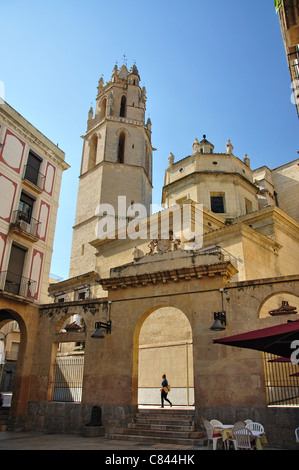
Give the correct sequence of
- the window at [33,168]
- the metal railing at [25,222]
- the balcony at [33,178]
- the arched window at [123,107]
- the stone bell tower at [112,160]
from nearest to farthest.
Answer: the metal railing at [25,222], the balcony at [33,178], the window at [33,168], the stone bell tower at [112,160], the arched window at [123,107]

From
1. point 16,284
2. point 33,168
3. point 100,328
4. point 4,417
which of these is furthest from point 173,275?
point 33,168

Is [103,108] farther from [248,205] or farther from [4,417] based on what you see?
[4,417]

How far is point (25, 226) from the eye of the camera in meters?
16.4

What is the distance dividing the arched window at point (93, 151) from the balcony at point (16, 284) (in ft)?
72.4

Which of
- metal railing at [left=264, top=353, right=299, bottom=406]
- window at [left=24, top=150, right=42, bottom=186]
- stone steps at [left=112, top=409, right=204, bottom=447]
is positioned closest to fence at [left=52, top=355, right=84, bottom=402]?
stone steps at [left=112, top=409, right=204, bottom=447]

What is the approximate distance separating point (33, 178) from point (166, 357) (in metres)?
11.3

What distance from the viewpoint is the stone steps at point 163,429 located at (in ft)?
33.0

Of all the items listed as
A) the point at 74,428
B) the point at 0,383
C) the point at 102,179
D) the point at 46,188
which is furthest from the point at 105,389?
the point at 102,179

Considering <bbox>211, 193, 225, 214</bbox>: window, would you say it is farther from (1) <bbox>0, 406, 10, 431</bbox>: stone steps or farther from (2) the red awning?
(2) the red awning

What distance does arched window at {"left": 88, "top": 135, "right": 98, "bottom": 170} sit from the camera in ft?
120

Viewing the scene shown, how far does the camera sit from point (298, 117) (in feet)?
39.9

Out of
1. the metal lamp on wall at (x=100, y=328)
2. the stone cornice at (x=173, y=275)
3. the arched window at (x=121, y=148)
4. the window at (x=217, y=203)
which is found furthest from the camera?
the arched window at (x=121, y=148)

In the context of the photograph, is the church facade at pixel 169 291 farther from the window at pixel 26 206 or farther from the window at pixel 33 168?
the window at pixel 33 168

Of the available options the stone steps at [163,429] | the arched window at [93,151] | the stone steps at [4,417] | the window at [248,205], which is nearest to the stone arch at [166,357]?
the stone steps at [163,429]
